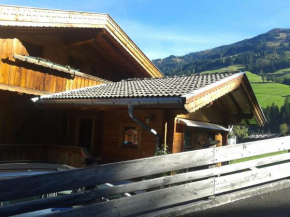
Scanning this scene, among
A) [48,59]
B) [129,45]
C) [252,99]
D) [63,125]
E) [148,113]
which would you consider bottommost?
[63,125]

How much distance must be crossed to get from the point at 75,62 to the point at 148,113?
5848mm

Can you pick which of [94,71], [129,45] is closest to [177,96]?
[129,45]

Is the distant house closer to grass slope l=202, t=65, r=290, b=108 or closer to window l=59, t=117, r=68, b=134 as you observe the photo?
window l=59, t=117, r=68, b=134

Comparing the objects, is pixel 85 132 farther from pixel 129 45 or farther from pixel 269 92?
pixel 269 92

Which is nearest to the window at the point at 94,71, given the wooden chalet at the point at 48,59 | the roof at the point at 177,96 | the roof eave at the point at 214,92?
the wooden chalet at the point at 48,59

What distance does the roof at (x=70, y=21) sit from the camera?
8820 millimetres

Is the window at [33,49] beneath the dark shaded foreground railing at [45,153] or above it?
above

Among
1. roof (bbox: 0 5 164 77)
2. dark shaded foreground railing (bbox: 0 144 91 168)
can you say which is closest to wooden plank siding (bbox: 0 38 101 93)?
roof (bbox: 0 5 164 77)

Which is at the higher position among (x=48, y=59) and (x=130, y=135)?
(x=48, y=59)

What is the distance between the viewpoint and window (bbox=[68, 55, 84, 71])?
514 inches

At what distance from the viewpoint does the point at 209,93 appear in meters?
8.51

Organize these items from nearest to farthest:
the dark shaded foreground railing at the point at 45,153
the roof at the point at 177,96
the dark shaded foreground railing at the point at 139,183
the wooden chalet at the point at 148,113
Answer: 1. the dark shaded foreground railing at the point at 139,183
2. the roof at the point at 177,96
3. the wooden chalet at the point at 148,113
4. the dark shaded foreground railing at the point at 45,153

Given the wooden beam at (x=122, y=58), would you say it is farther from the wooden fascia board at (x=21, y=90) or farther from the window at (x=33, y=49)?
the wooden fascia board at (x=21, y=90)

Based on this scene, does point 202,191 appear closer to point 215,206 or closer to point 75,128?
point 215,206
